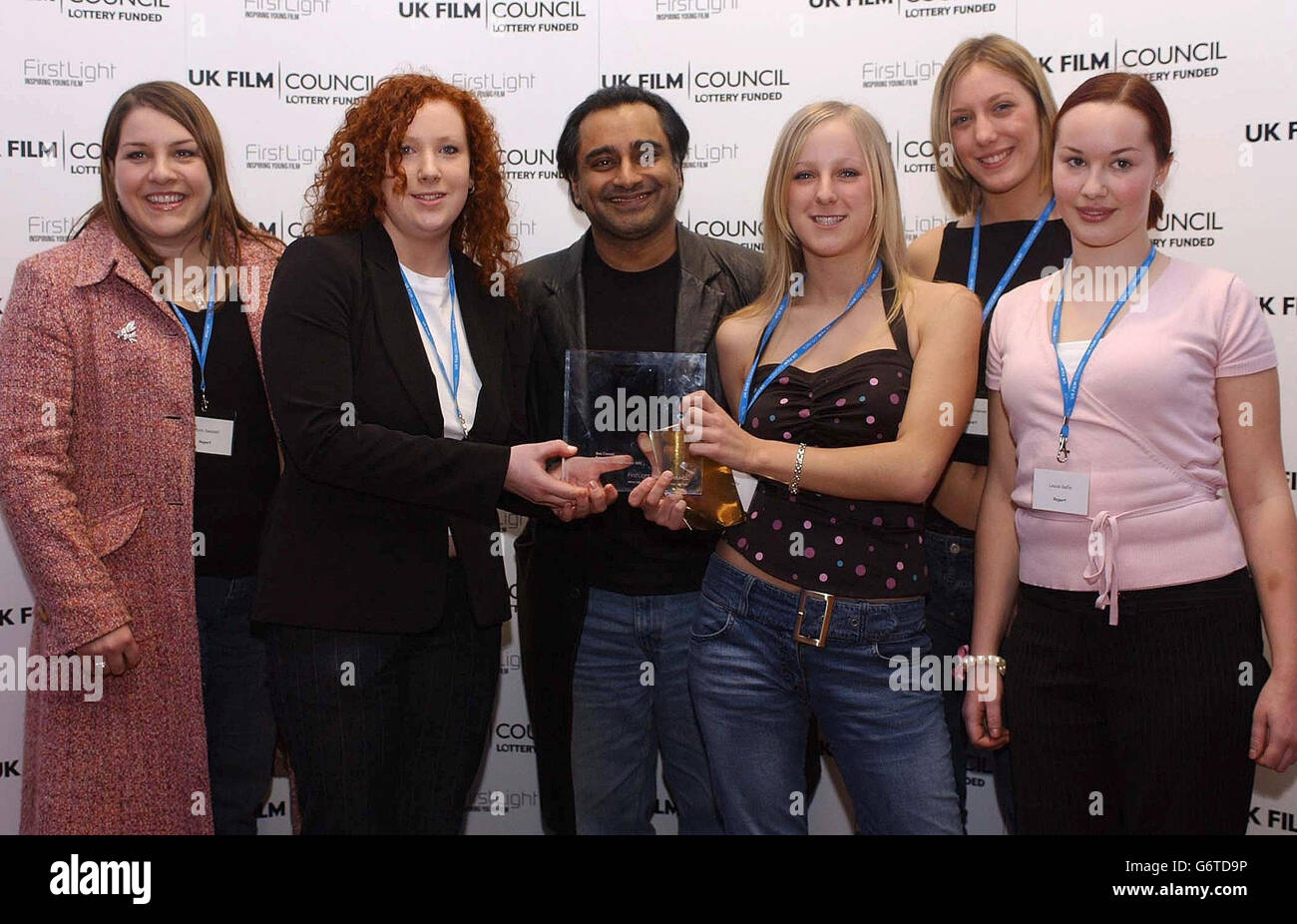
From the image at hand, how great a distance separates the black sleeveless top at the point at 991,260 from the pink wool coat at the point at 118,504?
2.19 m

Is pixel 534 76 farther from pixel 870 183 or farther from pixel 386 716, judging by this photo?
pixel 386 716

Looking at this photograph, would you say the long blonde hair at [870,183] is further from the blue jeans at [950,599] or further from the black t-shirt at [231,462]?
the black t-shirt at [231,462]

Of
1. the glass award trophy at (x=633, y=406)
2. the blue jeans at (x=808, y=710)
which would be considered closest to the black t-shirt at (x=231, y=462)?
the glass award trophy at (x=633, y=406)

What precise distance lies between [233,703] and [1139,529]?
2.53 metres

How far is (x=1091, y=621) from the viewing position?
7.23 ft

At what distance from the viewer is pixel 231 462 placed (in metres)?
2.88

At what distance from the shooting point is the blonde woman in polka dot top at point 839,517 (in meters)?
2.29

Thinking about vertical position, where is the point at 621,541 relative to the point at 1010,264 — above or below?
below

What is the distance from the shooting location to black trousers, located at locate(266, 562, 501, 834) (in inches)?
94.2

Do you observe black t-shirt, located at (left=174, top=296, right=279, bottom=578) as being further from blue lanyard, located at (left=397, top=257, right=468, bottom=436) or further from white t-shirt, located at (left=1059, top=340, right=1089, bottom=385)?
white t-shirt, located at (left=1059, top=340, right=1089, bottom=385)

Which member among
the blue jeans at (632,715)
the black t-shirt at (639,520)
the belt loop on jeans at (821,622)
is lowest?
the blue jeans at (632,715)

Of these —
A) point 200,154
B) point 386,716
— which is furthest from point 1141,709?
point 200,154

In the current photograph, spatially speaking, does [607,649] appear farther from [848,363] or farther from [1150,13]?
[1150,13]
